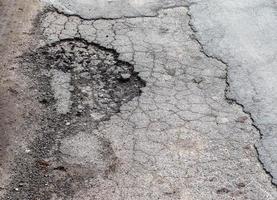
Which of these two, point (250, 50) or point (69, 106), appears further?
point (250, 50)

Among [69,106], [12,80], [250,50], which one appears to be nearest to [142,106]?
[69,106]

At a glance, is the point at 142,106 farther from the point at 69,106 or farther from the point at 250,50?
the point at 250,50

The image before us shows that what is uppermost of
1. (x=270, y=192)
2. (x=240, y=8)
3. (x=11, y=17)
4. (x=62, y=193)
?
(x=240, y=8)

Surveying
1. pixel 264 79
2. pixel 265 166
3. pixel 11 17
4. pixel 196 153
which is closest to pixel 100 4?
pixel 11 17

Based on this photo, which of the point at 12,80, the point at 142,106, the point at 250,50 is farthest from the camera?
the point at 250,50

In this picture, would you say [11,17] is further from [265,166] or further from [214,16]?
[265,166]

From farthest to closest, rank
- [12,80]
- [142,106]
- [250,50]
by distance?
1. [250,50]
2. [12,80]
3. [142,106]
